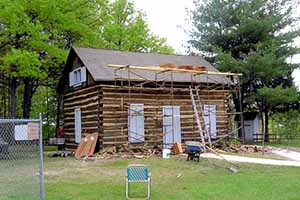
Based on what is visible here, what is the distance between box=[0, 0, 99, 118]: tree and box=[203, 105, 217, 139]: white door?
333 inches

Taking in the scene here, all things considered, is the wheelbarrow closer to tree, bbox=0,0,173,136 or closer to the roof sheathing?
the roof sheathing

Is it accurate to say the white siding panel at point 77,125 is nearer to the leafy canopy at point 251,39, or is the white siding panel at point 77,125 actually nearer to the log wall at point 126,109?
the log wall at point 126,109

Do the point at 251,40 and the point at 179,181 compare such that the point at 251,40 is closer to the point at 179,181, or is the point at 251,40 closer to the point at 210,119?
the point at 210,119

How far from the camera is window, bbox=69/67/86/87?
67.9ft

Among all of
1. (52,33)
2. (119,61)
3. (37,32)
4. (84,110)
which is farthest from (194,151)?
(52,33)

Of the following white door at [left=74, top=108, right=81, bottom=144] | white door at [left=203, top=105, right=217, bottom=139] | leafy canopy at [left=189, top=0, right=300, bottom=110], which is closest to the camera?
white door at [left=74, top=108, right=81, bottom=144]

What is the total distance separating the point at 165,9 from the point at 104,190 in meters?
28.0

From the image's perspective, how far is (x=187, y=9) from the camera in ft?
111

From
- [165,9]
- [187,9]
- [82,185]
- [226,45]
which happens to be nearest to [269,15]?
[226,45]

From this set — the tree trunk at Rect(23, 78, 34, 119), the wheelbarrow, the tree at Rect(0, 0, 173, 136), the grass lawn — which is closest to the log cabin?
the tree at Rect(0, 0, 173, 136)

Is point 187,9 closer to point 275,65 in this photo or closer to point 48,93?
point 275,65

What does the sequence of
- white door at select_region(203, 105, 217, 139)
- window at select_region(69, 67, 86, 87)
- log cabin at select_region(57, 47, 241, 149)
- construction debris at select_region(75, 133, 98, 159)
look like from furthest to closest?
white door at select_region(203, 105, 217, 139) → window at select_region(69, 67, 86, 87) → log cabin at select_region(57, 47, 241, 149) → construction debris at select_region(75, 133, 98, 159)

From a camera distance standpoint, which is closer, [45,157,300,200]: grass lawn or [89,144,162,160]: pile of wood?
[45,157,300,200]: grass lawn

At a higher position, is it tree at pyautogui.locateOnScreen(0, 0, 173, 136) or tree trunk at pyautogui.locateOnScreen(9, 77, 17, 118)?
tree at pyautogui.locateOnScreen(0, 0, 173, 136)
